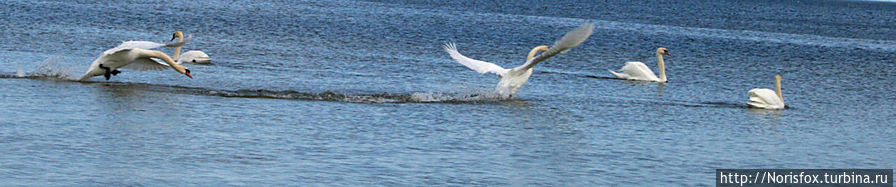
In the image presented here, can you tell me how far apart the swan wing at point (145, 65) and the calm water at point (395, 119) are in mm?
220

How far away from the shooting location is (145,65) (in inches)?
624

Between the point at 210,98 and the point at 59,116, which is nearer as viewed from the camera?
the point at 59,116

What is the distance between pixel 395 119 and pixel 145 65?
14.7 feet

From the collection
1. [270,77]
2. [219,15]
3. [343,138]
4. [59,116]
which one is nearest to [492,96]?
[270,77]

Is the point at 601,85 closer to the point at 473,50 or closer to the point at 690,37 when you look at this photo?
the point at 473,50

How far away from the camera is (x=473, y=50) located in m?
29.1

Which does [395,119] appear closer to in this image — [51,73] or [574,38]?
[574,38]

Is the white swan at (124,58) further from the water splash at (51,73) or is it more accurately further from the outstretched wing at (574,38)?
the outstretched wing at (574,38)

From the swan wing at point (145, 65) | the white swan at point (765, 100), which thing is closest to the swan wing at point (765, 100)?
the white swan at point (765, 100)

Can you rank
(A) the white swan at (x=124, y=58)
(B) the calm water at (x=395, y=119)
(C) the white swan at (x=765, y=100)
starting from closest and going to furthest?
(B) the calm water at (x=395, y=119), (A) the white swan at (x=124, y=58), (C) the white swan at (x=765, y=100)

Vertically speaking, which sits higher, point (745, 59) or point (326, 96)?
point (745, 59)

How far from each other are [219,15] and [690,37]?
15.7 meters

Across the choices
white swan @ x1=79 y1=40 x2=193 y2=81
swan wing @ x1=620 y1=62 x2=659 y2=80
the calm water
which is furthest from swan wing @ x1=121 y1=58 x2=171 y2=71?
swan wing @ x1=620 y1=62 x2=659 y2=80

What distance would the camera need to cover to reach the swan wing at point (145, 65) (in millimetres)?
15703
